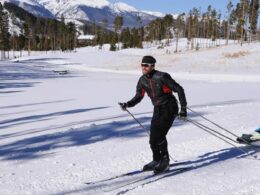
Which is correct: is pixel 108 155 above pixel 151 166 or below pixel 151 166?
below

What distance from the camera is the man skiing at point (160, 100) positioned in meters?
6.63

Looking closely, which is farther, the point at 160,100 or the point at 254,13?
the point at 254,13

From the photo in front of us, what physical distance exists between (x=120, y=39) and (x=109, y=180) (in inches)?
5514

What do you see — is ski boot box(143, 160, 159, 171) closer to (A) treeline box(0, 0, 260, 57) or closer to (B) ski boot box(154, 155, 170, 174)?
(B) ski boot box(154, 155, 170, 174)

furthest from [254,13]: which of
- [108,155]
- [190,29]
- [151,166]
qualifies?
[151,166]

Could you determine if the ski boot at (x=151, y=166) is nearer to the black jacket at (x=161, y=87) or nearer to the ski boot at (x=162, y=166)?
the ski boot at (x=162, y=166)

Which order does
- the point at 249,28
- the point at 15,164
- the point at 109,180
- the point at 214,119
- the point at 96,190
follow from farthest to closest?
the point at 249,28 < the point at 214,119 < the point at 15,164 < the point at 109,180 < the point at 96,190

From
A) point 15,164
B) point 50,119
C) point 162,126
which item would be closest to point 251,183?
point 162,126

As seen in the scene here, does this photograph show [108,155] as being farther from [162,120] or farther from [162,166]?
[162,120]

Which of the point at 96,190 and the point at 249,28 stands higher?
the point at 249,28

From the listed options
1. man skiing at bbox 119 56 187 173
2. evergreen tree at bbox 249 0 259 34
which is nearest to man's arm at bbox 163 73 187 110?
man skiing at bbox 119 56 187 173

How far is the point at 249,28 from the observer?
102812 millimetres

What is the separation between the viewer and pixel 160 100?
6773 mm

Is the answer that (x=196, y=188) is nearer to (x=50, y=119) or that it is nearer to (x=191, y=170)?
(x=191, y=170)
